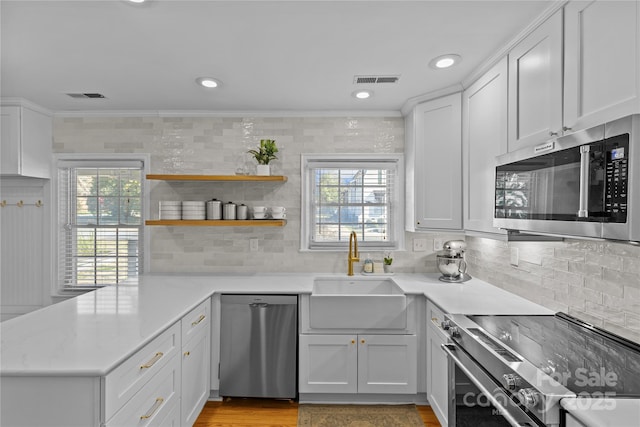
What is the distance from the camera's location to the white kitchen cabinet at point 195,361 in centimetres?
209

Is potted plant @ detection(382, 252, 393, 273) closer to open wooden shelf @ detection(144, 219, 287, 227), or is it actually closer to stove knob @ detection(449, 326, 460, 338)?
open wooden shelf @ detection(144, 219, 287, 227)

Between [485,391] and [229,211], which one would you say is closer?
[485,391]

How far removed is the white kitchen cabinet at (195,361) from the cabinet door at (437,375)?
1556 millimetres

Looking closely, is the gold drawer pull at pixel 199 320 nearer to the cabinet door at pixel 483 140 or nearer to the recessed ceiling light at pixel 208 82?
the recessed ceiling light at pixel 208 82

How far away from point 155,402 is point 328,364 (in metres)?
1.23

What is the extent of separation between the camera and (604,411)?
3.18 ft

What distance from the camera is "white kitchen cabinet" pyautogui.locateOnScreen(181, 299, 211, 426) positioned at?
2.09 metres

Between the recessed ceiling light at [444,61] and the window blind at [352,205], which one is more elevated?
the recessed ceiling light at [444,61]

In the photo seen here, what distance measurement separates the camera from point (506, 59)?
194 cm

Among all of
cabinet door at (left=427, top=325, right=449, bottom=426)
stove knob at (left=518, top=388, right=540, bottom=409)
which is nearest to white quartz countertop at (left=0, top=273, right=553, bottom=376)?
cabinet door at (left=427, top=325, right=449, bottom=426)

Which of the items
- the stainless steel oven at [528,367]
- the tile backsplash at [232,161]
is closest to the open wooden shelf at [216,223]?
the tile backsplash at [232,161]

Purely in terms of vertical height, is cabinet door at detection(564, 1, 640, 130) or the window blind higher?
cabinet door at detection(564, 1, 640, 130)

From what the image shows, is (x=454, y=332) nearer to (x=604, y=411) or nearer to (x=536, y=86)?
(x=604, y=411)

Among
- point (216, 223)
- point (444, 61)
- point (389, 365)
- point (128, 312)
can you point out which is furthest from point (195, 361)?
point (444, 61)
